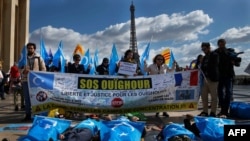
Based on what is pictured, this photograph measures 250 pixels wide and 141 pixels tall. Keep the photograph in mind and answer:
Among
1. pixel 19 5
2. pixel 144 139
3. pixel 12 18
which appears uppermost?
pixel 19 5

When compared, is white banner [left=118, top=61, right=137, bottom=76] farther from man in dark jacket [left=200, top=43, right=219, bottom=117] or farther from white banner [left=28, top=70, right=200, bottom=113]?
man in dark jacket [left=200, top=43, right=219, bottom=117]

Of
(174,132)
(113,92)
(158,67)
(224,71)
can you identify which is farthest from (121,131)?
(224,71)

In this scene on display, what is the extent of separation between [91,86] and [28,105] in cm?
157

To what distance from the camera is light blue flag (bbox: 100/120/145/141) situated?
5.45 m

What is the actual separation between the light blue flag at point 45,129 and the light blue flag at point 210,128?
7.14 ft

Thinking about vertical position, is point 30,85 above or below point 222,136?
above

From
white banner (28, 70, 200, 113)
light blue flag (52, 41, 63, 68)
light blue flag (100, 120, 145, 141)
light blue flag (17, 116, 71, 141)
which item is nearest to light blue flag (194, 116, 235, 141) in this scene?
light blue flag (100, 120, 145, 141)

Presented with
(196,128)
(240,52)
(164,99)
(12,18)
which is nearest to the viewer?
(196,128)

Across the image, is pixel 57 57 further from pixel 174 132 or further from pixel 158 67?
pixel 174 132

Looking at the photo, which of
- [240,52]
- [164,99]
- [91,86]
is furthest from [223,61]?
[91,86]

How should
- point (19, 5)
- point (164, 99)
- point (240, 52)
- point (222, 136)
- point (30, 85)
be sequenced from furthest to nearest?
point (19, 5) < point (240, 52) < point (164, 99) < point (30, 85) < point (222, 136)

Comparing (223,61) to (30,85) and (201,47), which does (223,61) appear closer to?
(201,47)

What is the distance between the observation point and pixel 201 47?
9.66 metres

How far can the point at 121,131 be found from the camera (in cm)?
558
